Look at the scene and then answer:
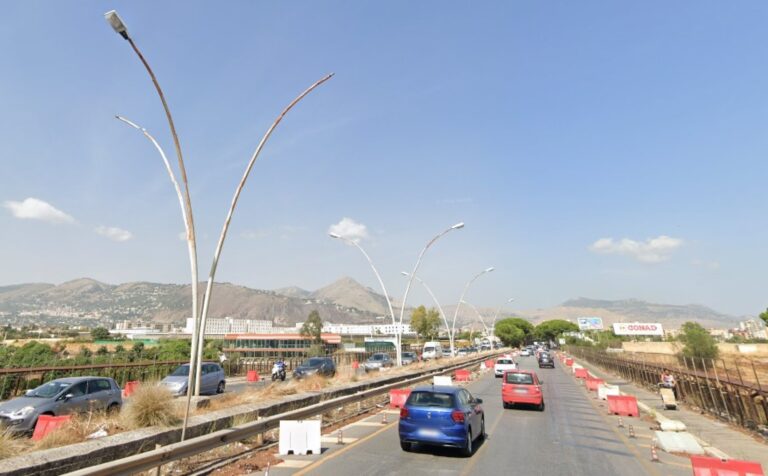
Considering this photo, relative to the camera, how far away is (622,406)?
59.0 ft

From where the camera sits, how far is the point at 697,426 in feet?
53.1

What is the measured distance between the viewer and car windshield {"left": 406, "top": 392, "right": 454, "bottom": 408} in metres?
10.5

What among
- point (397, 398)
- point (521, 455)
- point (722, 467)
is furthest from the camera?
point (397, 398)

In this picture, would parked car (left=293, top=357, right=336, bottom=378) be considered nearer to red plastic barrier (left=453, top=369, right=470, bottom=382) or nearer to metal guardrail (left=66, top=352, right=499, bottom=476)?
red plastic barrier (left=453, top=369, right=470, bottom=382)

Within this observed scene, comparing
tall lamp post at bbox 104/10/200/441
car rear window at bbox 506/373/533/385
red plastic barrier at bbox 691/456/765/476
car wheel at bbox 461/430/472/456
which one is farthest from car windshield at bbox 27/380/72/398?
car rear window at bbox 506/373/533/385

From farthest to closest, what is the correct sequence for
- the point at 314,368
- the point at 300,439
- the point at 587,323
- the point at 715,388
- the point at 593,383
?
the point at 587,323 < the point at 314,368 < the point at 593,383 < the point at 715,388 < the point at 300,439

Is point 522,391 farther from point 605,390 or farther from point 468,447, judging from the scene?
point 468,447

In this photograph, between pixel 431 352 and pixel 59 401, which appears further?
pixel 431 352

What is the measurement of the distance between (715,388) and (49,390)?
85.3 feet

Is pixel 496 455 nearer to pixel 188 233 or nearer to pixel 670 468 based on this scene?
pixel 670 468

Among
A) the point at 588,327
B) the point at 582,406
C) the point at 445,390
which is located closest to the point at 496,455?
the point at 445,390

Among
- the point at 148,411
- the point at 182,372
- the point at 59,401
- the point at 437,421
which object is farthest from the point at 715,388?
the point at 59,401

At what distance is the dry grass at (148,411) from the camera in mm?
9523

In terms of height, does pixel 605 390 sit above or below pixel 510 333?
below
